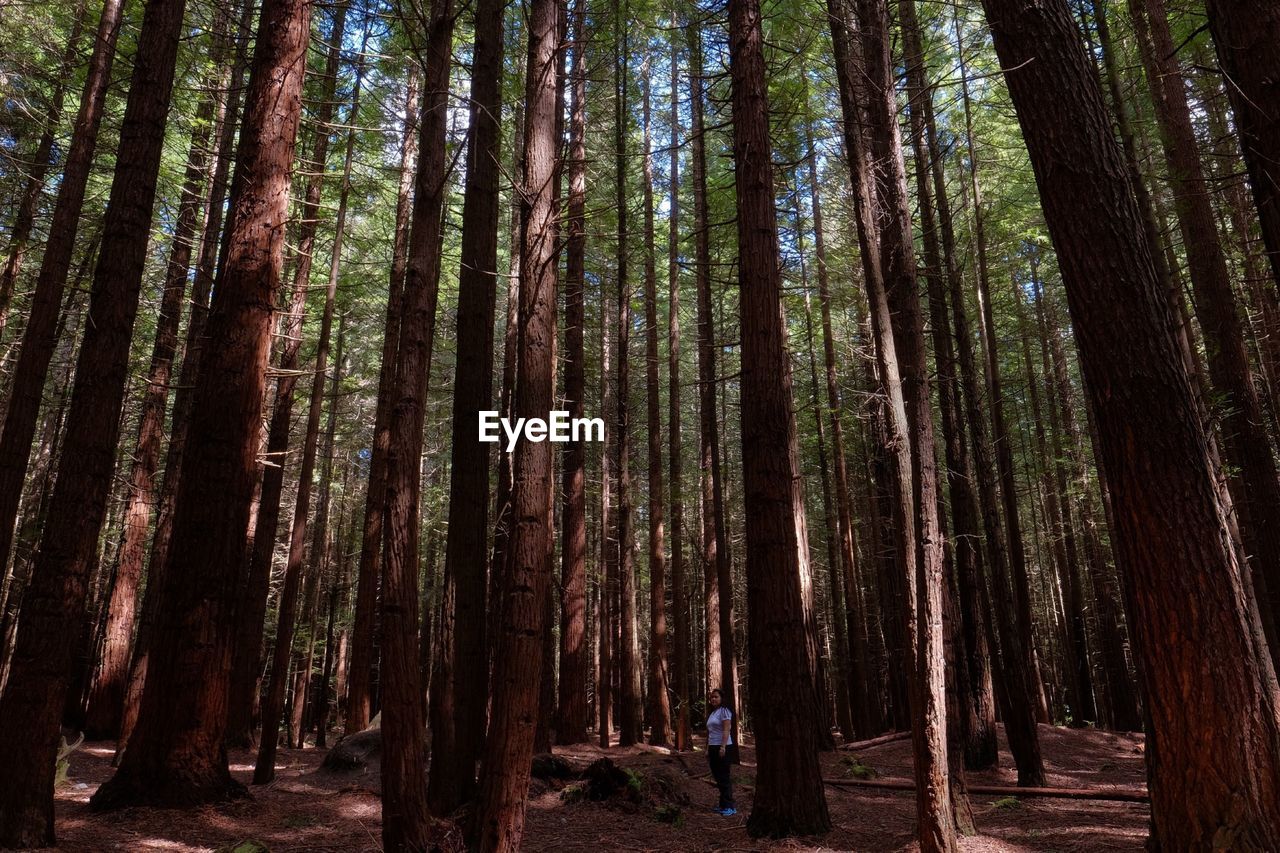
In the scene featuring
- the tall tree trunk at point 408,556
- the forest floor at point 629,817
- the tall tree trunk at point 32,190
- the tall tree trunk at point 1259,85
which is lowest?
the forest floor at point 629,817

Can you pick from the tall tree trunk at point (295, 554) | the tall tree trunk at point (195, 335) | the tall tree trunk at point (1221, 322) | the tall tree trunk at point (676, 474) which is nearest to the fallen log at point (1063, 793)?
the tall tree trunk at point (1221, 322)

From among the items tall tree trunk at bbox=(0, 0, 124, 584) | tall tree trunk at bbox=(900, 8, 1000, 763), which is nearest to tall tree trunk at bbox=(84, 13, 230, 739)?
tall tree trunk at bbox=(0, 0, 124, 584)

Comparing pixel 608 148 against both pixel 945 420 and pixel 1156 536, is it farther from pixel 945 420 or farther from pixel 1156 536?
pixel 1156 536

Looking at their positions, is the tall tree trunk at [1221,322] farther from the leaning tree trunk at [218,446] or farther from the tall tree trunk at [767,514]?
the leaning tree trunk at [218,446]

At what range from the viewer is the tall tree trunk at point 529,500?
469 centimetres

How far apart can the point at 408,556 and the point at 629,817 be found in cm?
535

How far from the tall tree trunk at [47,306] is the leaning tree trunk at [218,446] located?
3.41 m

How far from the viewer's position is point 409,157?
12719 mm

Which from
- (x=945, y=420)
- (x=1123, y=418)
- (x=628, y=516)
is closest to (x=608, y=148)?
(x=628, y=516)

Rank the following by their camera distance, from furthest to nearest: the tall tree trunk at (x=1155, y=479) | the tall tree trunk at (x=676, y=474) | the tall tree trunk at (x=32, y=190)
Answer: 1. the tall tree trunk at (x=676, y=474)
2. the tall tree trunk at (x=32, y=190)
3. the tall tree trunk at (x=1155, y=479)

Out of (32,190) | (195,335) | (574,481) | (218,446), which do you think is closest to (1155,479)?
(218,446)

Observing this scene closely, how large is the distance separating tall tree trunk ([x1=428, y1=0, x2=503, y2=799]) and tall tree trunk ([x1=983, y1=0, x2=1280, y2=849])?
539 cm

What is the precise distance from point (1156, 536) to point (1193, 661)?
2.30 ft

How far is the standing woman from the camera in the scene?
9312 millimetres
